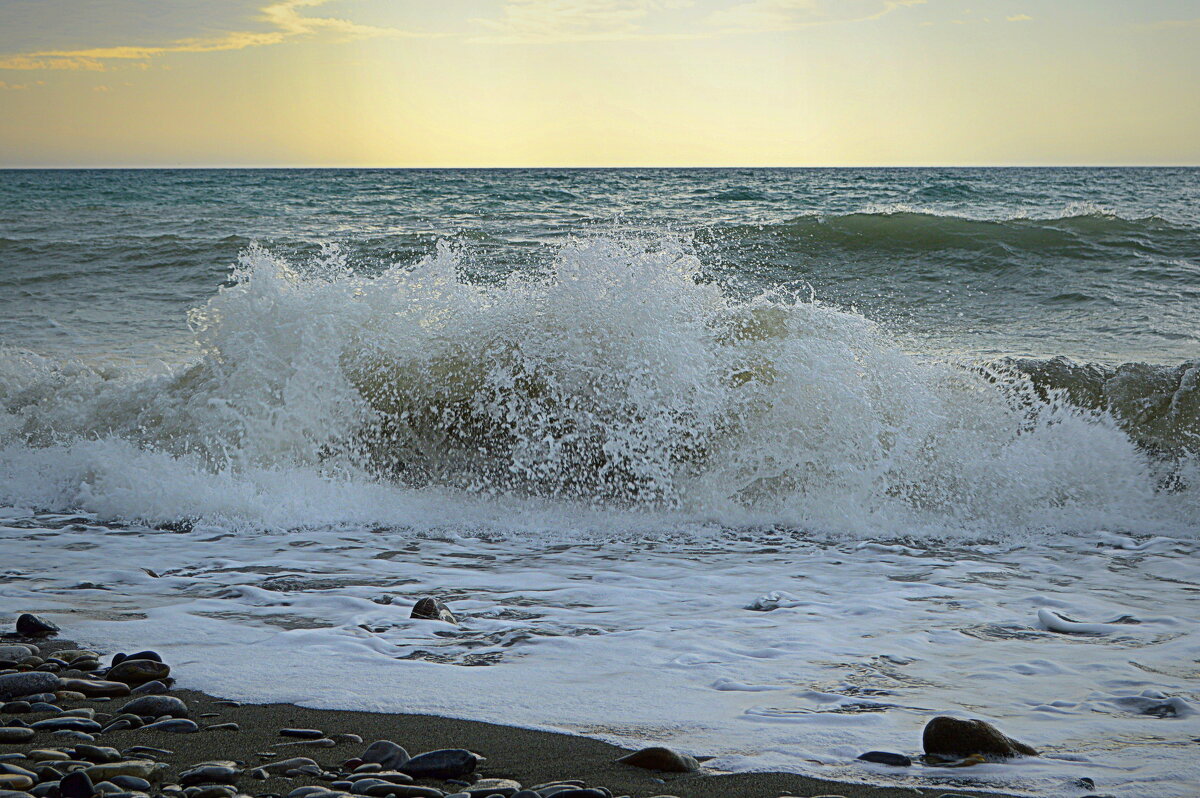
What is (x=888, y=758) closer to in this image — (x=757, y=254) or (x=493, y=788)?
(x=493, y=788)

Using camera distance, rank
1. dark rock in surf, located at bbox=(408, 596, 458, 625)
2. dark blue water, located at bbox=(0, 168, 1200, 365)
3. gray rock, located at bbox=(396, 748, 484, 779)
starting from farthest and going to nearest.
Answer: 1. dark blue water, located at bbox=(0, 168, 1200, 365)
2. dark rock in surf, located at bbox=(408, 596, 458, 625)
3. gray rock, located at bbox=(396, 748, 484, 779)

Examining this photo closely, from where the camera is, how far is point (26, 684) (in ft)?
8.04

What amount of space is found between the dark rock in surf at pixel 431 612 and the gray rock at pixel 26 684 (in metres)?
1.13

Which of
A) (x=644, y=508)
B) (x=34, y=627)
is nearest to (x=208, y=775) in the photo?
(x=34, y=627)

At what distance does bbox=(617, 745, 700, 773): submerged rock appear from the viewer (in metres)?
2.05

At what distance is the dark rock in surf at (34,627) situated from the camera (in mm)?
3008

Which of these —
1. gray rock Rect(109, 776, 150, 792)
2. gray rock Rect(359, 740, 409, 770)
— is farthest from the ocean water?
gray rock Rect(109, 776, 150, 792)

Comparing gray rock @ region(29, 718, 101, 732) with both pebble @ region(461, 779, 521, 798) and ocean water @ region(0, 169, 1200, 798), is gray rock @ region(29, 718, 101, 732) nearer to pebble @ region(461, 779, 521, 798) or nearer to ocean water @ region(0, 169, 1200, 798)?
ocean water @ region(0, 169, 1200, 798)

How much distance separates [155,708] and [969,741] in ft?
6.55

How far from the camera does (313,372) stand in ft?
19.0

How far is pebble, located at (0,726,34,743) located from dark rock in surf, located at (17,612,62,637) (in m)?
0.96

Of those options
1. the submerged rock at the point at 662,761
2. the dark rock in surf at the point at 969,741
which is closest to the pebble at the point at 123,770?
the submerged rock at the point at 662,761

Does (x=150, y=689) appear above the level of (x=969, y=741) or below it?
below

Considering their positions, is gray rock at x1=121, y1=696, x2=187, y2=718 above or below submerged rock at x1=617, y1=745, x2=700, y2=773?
below
